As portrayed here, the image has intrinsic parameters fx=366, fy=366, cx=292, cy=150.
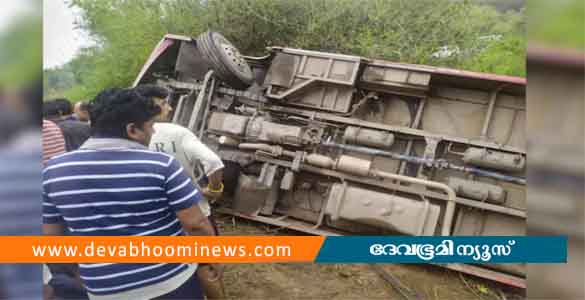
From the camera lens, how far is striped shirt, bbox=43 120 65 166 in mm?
1676

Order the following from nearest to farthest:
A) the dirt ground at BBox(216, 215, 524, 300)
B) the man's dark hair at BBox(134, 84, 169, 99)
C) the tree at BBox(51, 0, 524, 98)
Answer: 1. the man's dark hair at BBox(134, 84, 169, 99)
2. the dirt ground at BBox(216, 215, 524, 300)
3. the tree at BBox(51, 0, 524, 98)

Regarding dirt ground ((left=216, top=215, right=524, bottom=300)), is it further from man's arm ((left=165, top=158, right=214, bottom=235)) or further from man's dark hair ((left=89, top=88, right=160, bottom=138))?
man's dark hair ((left=89, top=88, right=160, bottom=138))

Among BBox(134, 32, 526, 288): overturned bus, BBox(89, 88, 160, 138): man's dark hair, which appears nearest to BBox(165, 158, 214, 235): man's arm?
BBox(89, 88, 160, 138): man's dark hair

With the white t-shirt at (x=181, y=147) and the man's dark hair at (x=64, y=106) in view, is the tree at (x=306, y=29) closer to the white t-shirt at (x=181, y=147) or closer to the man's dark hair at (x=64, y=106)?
the man's dark hair at (x=64, y=106)

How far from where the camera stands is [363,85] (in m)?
2.70

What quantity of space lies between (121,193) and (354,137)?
5.68 ft

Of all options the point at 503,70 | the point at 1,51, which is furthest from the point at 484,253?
the point at 1,51

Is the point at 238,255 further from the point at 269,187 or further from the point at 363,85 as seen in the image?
the point at 363,85

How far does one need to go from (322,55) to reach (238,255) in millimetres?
1670

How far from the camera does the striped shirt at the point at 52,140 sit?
168 cm

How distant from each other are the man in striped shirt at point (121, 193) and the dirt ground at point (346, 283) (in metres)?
0.46

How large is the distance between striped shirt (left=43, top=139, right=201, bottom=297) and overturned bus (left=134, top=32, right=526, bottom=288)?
1.27m

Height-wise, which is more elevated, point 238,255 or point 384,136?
point 384,136

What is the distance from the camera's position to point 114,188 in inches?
49.4
